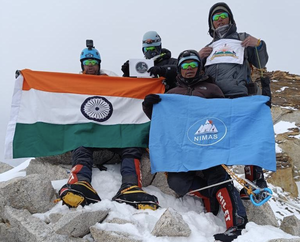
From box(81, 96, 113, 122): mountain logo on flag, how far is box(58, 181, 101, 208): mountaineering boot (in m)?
1.56

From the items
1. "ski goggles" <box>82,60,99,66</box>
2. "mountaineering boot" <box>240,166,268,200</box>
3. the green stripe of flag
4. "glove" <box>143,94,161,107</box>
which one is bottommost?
"mountaineering boot" <box>240,166,268,200</box>

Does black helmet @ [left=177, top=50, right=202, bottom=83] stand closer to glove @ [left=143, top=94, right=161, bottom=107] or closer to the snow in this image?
glove @ [left=143, top=94, right=161, bottom=107]

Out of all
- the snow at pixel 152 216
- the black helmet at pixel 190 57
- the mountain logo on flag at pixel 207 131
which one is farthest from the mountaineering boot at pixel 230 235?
the black helmet at pixel 190 57

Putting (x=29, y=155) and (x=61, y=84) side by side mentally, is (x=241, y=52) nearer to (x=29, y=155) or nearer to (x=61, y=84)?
(x=61, y=84)

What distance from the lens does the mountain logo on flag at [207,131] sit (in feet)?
13.3

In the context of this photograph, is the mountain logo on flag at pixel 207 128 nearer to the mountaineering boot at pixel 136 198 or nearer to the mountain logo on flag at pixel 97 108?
the mountaineering boot at pixel 136 198

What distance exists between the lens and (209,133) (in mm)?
4094

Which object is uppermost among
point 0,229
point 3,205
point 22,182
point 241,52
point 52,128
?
point 241,52

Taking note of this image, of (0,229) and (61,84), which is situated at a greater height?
(61,84)

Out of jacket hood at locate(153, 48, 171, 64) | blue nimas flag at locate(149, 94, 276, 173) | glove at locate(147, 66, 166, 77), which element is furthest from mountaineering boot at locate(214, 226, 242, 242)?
jacket hood at locate(153, 48, 171, 64)

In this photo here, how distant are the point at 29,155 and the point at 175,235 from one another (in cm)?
295

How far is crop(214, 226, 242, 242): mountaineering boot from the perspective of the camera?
315 centimetres

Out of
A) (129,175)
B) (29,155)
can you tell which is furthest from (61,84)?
(129,175)

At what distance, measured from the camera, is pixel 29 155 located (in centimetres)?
496
